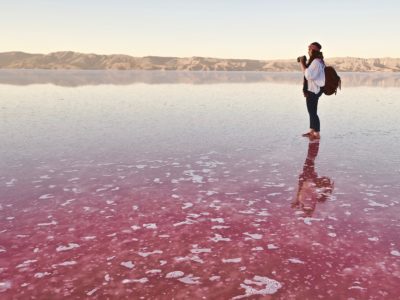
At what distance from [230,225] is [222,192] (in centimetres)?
214

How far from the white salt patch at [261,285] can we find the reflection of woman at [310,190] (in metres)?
2.95

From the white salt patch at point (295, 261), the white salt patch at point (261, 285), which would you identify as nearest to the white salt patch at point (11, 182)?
the white salt patch at point (261, 285)

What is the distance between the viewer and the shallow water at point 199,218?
5.84m

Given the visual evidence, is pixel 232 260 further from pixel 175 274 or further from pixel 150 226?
pixel 150 226

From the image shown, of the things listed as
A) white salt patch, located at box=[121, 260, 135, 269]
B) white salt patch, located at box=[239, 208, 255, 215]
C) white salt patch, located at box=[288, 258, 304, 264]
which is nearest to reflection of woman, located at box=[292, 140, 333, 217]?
white salt patch, located at box=[239, 208, 255, 215]

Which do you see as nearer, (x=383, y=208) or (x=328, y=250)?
(x=328, y=250)

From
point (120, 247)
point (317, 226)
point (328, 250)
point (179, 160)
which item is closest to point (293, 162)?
point (179, 160)

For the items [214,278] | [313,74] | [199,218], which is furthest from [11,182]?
[313,74]

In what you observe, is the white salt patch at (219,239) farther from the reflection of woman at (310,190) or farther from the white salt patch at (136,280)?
the reflection of woman at (310,190)

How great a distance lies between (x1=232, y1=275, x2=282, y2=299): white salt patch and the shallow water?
0.02 meters

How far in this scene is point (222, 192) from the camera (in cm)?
1003

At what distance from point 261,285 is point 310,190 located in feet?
16.1

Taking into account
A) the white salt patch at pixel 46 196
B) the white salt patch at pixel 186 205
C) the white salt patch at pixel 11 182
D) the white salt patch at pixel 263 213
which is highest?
the white salt patch at pixel 11 182

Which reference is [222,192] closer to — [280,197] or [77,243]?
[280,197]
